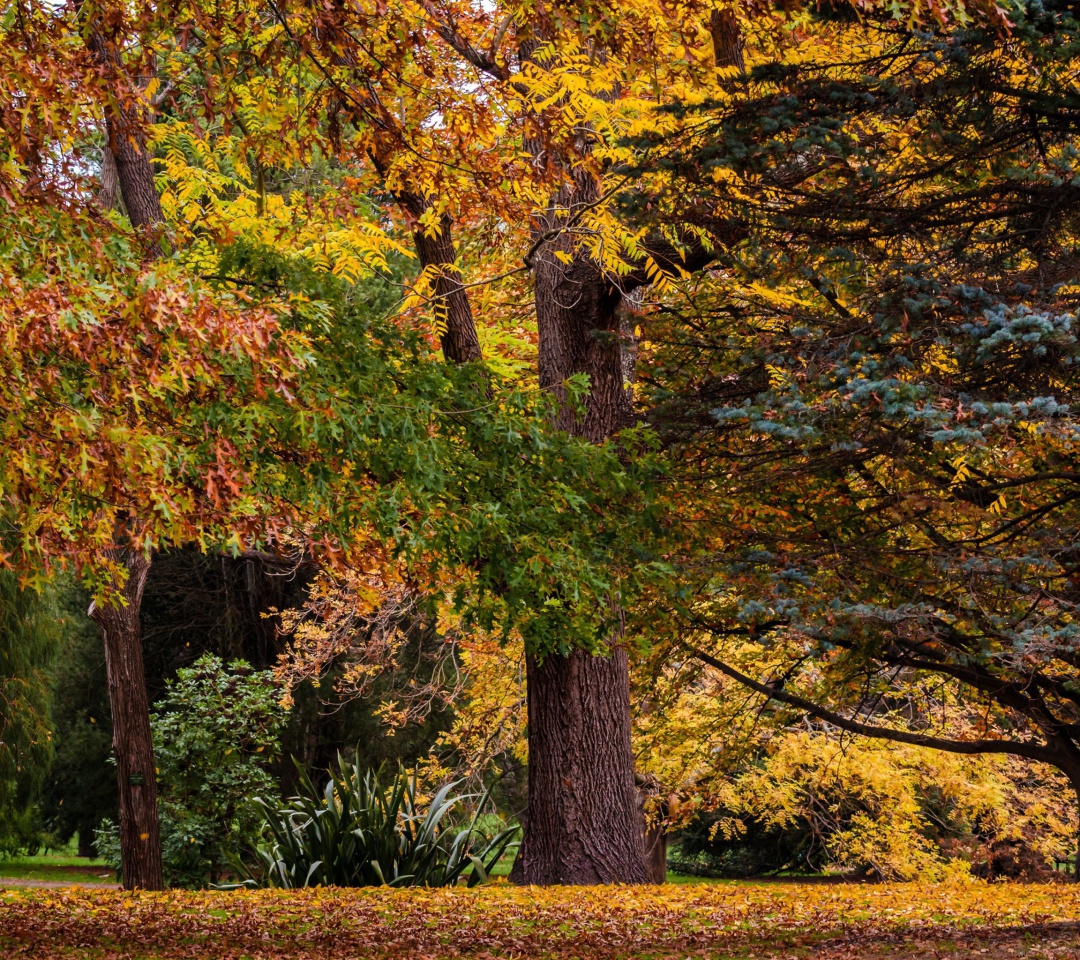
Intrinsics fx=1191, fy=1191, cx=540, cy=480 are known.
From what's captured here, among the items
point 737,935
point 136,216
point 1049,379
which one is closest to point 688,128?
point 1049,379

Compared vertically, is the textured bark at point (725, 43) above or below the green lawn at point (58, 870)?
above

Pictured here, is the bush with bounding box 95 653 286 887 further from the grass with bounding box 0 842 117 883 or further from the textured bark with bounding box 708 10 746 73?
the textured bark with bounding box 708 10 746 73

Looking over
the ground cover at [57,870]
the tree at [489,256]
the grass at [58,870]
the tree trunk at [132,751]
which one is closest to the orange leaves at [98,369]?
the tree at [489,256]

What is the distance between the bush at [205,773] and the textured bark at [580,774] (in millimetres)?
5978

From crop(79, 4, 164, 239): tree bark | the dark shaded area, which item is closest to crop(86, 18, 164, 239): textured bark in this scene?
crop(79, 4, 164, 239): tree bark

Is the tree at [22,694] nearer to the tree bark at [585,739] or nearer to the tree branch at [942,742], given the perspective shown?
the tree bark at [585,739]

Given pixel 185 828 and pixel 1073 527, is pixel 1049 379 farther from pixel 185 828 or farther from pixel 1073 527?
pixel 185 828

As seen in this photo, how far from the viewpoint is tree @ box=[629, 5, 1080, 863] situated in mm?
5871

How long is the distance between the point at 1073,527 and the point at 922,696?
5.89 meters

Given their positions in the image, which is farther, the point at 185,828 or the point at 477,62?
the point at 185,828

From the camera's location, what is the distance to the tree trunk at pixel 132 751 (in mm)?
11203

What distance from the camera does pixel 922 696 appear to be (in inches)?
467

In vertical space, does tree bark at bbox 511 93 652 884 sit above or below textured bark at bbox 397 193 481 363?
below

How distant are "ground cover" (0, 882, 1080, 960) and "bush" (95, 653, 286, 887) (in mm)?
4891
